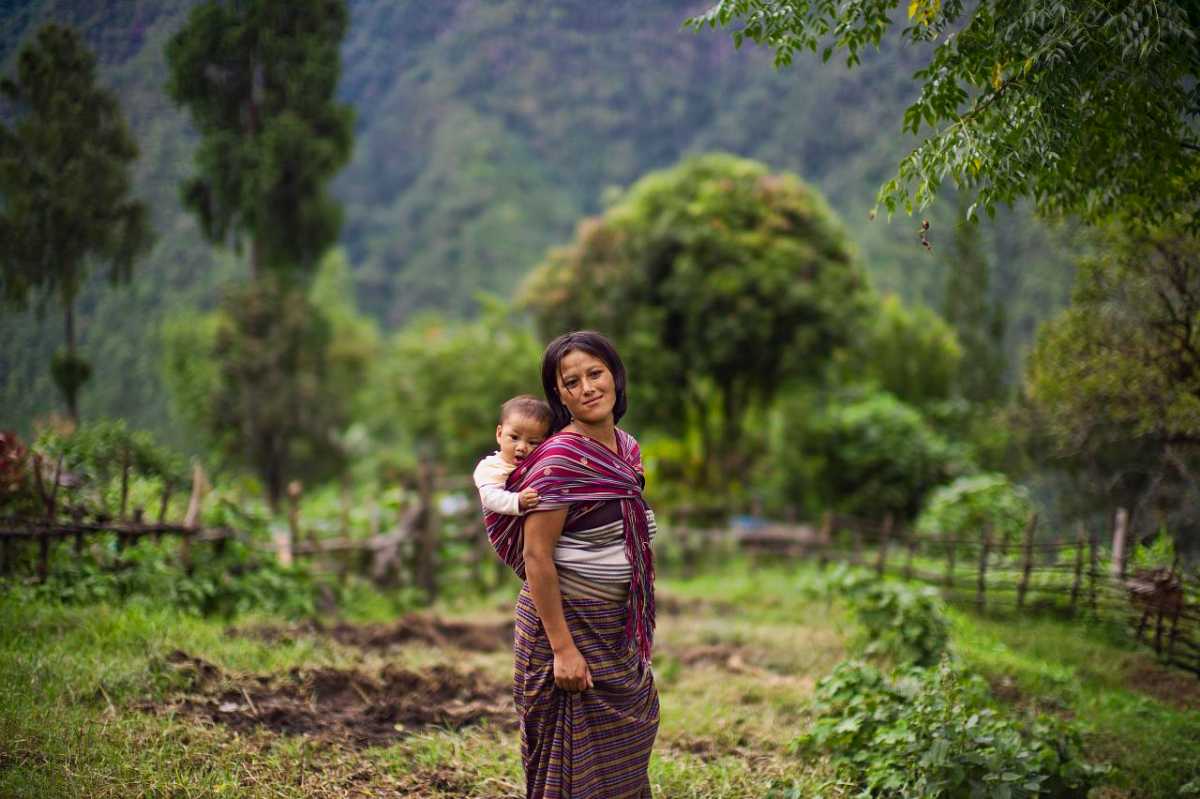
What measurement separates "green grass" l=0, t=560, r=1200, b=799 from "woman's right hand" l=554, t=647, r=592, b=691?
1331 millimetres

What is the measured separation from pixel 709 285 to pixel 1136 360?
6.61m

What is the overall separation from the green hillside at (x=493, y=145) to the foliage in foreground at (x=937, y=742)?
6695mm

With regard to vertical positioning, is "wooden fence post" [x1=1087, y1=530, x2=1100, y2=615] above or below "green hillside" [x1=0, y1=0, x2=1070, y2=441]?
below

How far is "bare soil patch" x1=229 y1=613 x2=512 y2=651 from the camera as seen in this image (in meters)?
5.96

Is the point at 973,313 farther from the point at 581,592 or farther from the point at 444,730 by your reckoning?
the point at 581,592

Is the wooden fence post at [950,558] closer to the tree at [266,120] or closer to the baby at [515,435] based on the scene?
the baby at [515,435]

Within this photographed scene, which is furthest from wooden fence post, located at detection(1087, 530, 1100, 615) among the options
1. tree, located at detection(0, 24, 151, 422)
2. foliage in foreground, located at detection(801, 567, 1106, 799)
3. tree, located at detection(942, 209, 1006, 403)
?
tree, located at detection(942, 209, 1006, 403)

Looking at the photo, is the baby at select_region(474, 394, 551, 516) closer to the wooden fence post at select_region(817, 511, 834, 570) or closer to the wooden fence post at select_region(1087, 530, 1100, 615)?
the wooden fence post at select_region(1087, 530, 1100, 615)

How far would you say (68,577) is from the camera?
594cm

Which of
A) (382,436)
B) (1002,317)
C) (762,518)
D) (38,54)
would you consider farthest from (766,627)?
(382,436)

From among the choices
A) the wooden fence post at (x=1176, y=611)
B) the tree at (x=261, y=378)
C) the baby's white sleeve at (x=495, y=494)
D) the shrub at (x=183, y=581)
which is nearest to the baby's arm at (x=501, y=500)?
the baby's white sleeve at (x=495, y=494)

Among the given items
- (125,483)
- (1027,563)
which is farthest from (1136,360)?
(125,483)

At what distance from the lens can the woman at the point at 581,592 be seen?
2.72m

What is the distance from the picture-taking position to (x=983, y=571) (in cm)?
Result: 829
